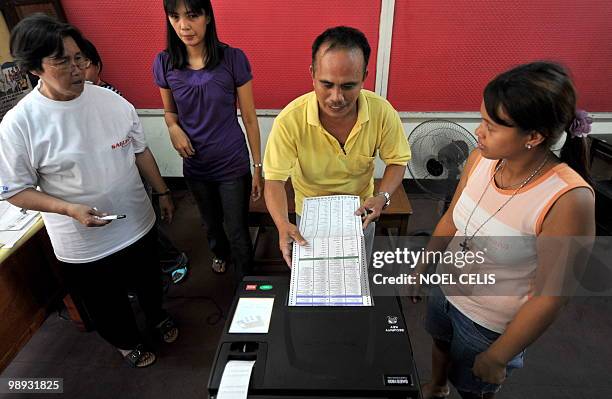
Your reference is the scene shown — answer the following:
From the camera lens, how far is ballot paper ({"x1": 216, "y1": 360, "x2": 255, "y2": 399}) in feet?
2.04

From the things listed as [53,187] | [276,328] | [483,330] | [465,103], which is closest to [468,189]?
[483,330]

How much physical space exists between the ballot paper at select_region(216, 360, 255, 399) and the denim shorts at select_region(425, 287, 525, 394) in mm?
701

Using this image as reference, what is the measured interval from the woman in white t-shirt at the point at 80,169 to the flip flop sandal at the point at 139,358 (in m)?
0.16

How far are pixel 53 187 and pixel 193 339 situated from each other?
109 cm

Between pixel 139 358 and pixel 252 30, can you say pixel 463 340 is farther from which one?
pixel 252 30

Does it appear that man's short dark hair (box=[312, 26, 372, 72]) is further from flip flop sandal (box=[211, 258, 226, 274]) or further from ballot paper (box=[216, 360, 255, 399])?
flip flop sandal (box=[211, 258, 226, 274])

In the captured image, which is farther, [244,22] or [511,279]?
[244,22]

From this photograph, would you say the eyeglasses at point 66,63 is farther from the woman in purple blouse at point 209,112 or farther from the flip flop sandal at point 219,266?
the flip flop sandal at point 219,266

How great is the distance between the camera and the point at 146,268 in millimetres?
1632

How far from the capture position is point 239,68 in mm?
1625

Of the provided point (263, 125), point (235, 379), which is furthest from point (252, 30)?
point (235, 379)

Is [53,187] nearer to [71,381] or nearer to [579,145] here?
[71,381]

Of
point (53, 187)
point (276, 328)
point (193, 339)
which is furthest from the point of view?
point (193, 339)

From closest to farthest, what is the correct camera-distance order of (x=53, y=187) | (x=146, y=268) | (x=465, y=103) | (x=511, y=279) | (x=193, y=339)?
(x=511, y=279), (x=53, y=187), (x=146, y=268), (x=193, y=339), (x=465, y=103)
